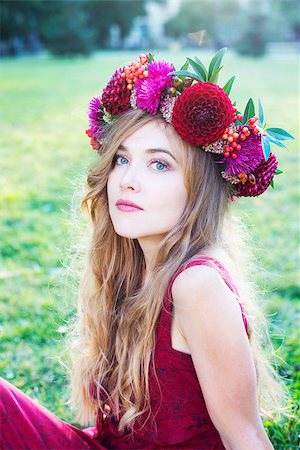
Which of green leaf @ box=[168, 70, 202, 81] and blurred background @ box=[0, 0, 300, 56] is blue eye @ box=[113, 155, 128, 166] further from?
blurred background @ box=[0, 0, 300, 56]

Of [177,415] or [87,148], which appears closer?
[177,415]

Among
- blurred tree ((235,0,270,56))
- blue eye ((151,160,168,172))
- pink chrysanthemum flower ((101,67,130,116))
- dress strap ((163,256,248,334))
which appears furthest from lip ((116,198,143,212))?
blurred tree ((235,0,270,56))

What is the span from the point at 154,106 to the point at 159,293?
0.61 metres

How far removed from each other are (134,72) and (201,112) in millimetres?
337

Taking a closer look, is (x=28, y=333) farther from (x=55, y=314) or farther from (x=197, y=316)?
(x=197, y=316)

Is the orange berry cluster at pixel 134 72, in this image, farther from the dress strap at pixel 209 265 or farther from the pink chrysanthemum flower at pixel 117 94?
the dress strap at pixel 209 265

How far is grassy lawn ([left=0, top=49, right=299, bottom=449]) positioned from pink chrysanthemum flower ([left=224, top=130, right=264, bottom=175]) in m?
0.31

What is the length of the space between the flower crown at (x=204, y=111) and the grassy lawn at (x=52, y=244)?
300 millimetres

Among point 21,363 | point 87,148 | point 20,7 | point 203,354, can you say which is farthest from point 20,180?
point 20,7

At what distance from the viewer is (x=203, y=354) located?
1.99 m

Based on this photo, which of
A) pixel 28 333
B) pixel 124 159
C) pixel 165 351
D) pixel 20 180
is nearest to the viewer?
pixel 165 351

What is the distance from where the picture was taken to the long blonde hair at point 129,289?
2.22 meters

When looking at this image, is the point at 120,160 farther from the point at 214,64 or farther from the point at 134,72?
the point at 214,64

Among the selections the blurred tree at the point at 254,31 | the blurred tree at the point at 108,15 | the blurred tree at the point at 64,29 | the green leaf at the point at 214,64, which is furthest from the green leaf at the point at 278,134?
the blurred tree at the point at 108,15
